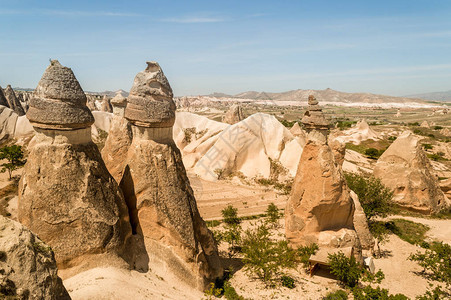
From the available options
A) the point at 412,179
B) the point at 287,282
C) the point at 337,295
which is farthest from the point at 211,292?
the point at 412,179

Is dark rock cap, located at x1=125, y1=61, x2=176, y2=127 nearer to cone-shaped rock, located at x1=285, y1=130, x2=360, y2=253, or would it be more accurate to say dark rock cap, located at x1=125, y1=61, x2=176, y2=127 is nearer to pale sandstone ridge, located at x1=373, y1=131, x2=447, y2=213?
cone-shaped rock, located at x1=285, y1=130, x2=360, y2=253

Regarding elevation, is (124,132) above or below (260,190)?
above

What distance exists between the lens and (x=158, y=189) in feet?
30.9

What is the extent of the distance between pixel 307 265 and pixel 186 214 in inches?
294

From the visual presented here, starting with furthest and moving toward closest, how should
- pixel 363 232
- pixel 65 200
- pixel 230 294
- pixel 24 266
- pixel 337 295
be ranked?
pixel 363 232 < pixel 337 295 < pixel 230 294 < pixel 65 200 < pixel 24 266

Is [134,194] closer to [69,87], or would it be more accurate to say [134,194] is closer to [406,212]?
[69,87]

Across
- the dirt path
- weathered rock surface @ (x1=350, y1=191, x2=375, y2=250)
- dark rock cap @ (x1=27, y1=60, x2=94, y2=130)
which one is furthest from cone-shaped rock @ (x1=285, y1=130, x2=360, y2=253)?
dark rock cap @ (x1=27, y1=60, x2=94, y2=130)

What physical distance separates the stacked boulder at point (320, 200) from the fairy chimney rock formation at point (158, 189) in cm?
603

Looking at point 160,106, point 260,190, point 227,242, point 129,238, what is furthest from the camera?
point 260,190

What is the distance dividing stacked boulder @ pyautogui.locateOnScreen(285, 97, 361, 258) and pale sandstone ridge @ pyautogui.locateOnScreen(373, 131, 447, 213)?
12.2 meters

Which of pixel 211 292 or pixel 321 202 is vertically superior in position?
pixel 321 202

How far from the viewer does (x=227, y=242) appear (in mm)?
16188

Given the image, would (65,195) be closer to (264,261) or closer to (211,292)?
(211,292)

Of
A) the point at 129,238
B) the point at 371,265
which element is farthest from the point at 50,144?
the point at 371,265
